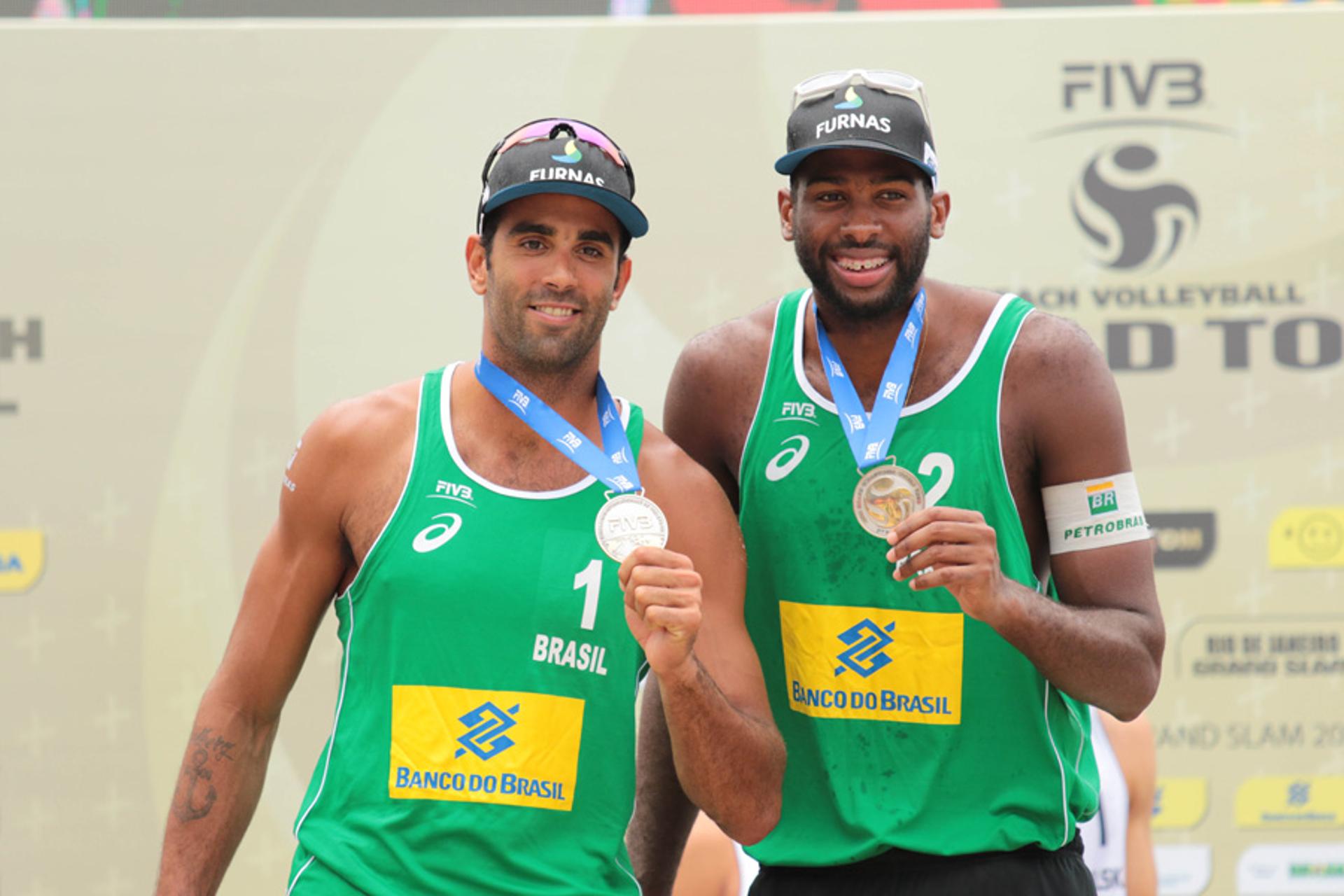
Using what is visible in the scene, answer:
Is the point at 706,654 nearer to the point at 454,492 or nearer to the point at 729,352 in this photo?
the point at 454,492

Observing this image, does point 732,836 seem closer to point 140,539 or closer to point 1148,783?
point 1148,783

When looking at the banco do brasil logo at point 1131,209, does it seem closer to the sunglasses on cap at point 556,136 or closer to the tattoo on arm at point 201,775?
the sunglasses on cap at point 556,136

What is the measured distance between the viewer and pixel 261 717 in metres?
2.17

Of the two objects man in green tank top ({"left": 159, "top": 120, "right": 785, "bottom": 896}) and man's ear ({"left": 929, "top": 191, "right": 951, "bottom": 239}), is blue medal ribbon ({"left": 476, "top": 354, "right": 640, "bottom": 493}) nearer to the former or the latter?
man in green tank top ({"left": 159, "top": 120, "right": 785, "bottom": 896})

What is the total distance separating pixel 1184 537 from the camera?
425cm

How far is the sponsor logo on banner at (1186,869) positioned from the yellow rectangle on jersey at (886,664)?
7.71ft

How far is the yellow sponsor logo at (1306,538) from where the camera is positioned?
421cm

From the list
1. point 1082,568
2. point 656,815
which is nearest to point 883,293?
point 1082,568

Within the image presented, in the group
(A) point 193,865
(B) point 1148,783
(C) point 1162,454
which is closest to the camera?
(A) point 193,865

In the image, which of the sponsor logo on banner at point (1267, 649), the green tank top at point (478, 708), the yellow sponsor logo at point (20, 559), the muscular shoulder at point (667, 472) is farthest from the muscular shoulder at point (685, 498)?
the yellow sponsor logo at point (20, 559)

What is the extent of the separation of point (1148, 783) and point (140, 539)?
286 centimetres

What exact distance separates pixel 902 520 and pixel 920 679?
0.27 m

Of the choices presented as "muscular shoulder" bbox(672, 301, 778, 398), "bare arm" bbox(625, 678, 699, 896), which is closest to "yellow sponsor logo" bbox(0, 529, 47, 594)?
"bare arm" bbox(625, 678, 699, 896)

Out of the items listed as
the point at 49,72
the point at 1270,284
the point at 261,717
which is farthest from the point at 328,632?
the point at 1270,284
